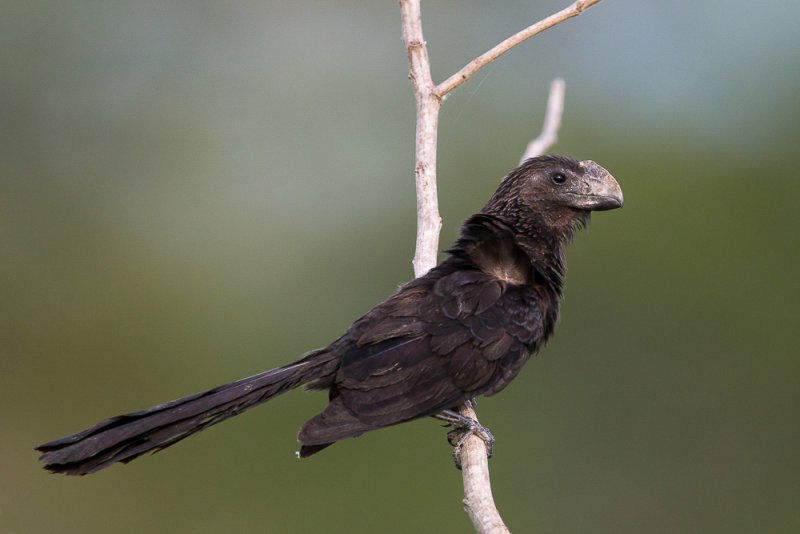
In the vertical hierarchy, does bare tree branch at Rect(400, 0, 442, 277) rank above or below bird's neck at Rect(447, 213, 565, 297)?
above

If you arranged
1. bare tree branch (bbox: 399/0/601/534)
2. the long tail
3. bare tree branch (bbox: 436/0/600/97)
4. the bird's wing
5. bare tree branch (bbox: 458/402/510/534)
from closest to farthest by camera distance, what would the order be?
bare tree branch (bbox: 458/402/510/534) → the long tail → the bird's wing → bare tree branch (bbox: 436/0/600/97) → bare tree branch (bbox: 399/0/601/534)

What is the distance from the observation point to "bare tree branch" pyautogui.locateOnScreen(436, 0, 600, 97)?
113 inches

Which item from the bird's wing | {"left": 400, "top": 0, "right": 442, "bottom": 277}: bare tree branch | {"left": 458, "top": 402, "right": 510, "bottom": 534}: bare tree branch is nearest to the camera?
{"left": 458, "top": 402, "right": 510, "bottom": 534}: bare tree branch

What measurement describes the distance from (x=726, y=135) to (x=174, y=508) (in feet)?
17.8

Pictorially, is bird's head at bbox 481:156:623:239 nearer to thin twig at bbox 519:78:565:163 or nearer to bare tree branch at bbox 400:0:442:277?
bare tree branch at bbox 400:0:442:277

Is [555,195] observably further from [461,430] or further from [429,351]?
[461,430]

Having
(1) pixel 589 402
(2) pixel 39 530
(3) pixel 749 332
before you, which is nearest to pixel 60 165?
(2) pixel 39 530

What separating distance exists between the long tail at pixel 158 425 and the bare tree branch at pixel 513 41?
123 centimetres

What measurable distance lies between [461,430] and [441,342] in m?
0.33

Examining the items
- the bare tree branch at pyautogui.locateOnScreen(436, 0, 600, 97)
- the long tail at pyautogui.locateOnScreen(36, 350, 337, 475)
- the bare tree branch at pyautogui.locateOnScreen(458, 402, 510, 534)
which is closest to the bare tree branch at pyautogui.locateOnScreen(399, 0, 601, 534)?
the bare tree branch at pyautogui.locateOnScreen(436, 0, 600, 97)

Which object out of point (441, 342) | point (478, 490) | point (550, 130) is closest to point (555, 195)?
point (550, 130)

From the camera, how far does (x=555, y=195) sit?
329cm

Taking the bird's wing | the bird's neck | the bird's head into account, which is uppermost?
the bird's head

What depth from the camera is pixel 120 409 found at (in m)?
6.12
